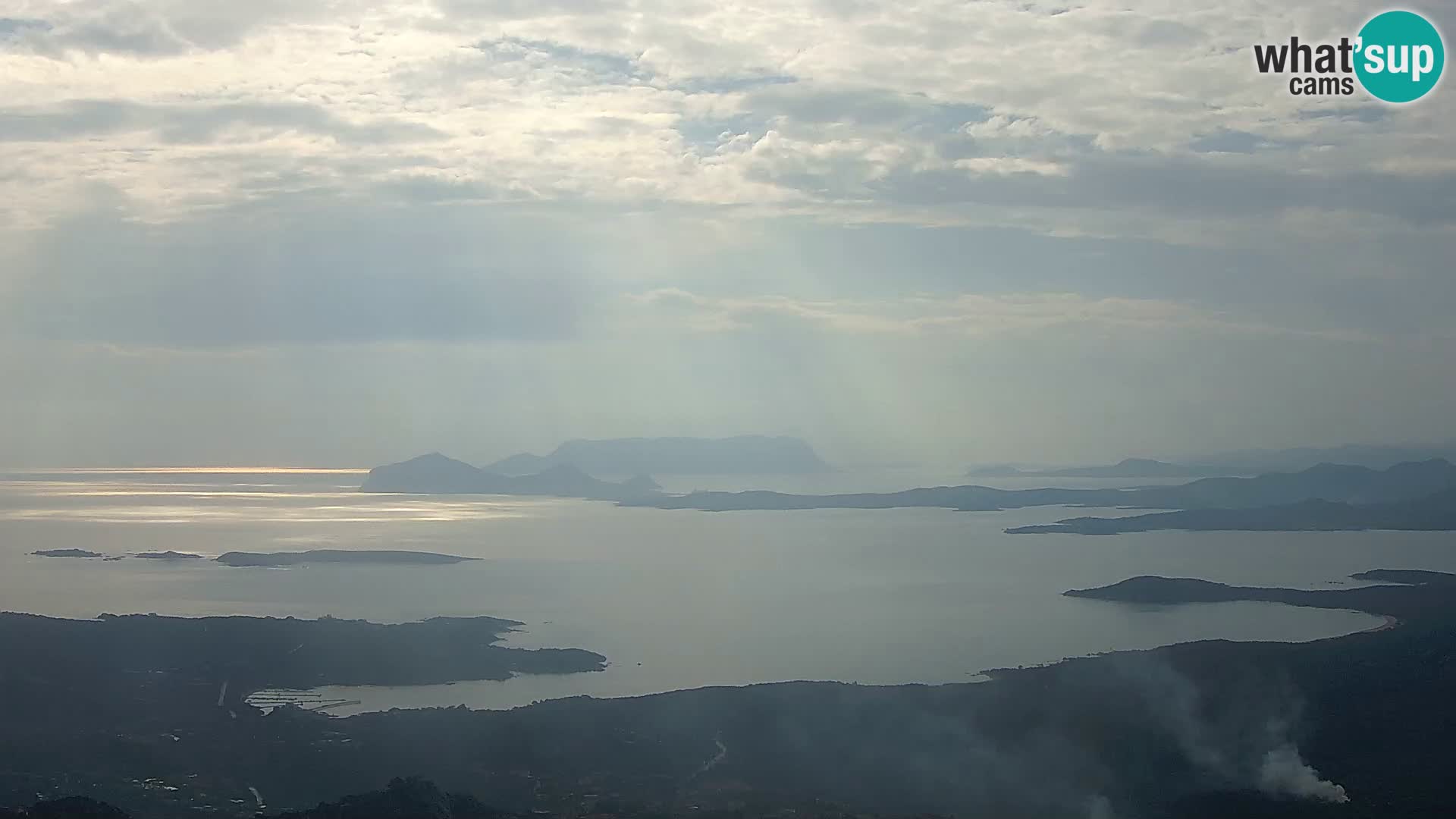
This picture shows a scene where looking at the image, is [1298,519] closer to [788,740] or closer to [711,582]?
[711,582]

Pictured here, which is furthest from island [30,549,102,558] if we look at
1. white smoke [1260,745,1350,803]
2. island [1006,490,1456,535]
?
white smoke [1260,745,1350,803]

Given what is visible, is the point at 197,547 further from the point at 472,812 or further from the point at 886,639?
the point at 472,812

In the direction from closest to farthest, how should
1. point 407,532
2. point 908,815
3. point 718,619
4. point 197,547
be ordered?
point 908,815, point 718,619, point 197,547, point 407,532

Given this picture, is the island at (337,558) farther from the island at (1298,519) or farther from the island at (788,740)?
the island at (1298,519)

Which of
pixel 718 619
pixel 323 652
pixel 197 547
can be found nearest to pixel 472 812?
pixel 323 652

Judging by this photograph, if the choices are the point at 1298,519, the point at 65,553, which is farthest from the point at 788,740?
the point at 1298,519

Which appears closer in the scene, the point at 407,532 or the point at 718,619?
the point at 718,619
